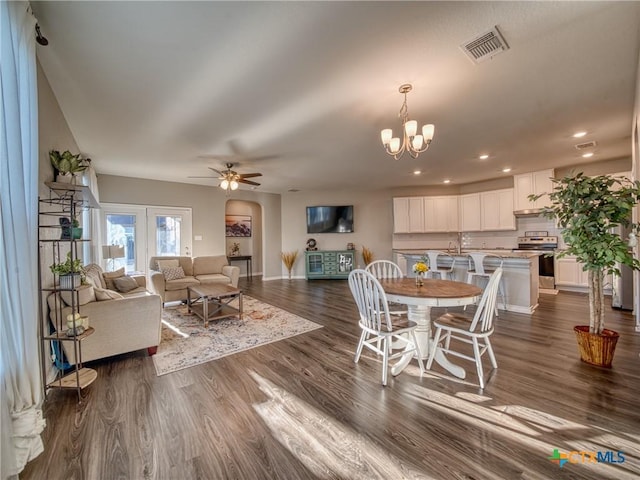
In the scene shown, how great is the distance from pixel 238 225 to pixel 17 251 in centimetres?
720

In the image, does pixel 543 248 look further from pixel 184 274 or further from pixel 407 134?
pixel 184 274

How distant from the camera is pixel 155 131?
354cm

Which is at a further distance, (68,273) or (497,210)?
(497,210)

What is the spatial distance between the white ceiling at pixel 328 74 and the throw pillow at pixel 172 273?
6.97ft

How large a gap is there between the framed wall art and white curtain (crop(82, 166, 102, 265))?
11.0 feet

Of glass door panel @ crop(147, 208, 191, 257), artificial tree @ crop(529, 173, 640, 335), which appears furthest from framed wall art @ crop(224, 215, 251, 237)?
artificial tree @ crop(529, 173, 640, 335)

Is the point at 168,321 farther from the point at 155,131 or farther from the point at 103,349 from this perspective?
the point at 155,131

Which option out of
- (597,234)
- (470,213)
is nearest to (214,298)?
(597,234)

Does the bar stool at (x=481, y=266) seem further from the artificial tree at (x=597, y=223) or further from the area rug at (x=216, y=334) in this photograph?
the area rug at (x=216, y=334)

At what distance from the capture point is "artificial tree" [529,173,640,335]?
7.65ft

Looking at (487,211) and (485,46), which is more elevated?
(485,46)

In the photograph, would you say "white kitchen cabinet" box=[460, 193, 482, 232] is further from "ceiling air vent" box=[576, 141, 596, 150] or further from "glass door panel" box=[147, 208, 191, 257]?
"glass door panel" box=[147, 208, 191, 257]

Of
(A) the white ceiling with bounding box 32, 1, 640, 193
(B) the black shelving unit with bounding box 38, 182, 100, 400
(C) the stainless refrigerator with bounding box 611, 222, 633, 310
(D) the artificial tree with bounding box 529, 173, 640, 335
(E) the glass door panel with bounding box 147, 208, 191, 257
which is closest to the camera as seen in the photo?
(A) the white ceiling with bounding box 32, 1, 640, 193

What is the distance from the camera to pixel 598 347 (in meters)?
2.46
